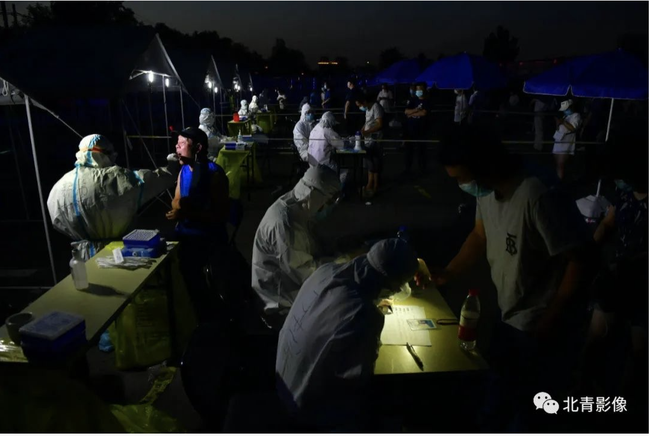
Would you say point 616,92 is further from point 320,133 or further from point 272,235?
point 272,235

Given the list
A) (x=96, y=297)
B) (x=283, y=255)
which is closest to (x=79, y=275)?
(x=96, y=297)

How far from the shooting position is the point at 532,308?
2.29 meters

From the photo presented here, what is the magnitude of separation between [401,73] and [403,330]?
1512cm

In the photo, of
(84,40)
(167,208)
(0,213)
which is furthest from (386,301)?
(0,213)

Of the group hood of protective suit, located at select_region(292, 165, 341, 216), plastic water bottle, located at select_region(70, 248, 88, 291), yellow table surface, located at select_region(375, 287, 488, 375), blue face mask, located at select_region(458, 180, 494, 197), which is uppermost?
blue face mask, located at select_region(458, 180, 494, 197)

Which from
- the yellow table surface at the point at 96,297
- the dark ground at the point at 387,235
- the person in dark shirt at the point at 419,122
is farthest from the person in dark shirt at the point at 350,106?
the yellow table surface at the point at 96,297

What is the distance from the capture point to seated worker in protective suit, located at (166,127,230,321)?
12.9 ft

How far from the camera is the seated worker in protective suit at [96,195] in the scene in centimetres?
345

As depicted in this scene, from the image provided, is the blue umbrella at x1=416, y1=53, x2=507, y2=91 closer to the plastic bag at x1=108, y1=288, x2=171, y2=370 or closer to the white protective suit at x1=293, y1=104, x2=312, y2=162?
the white protective suit at x1=293, y1=104, x2=312, y2=162

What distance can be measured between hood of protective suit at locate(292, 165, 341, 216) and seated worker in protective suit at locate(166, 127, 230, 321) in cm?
97

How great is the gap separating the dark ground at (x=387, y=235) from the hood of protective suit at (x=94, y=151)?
1.71 meters

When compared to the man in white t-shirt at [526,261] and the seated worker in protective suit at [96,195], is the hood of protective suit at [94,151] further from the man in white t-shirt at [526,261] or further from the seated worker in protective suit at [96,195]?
the man in white t-shirt at [526,261]

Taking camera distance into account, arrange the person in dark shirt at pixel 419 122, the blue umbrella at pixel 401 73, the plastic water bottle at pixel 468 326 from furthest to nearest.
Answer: the blue umbrella at pixel 401 73
the person in dark shirt at pixel 419 122
the plastic water bottle at pixel 468 326

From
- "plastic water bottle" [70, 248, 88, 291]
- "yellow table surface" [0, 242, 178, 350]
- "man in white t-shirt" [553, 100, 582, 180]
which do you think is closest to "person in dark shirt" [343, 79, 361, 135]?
"man in white t-shirt" [553, 100, 582, 180]
